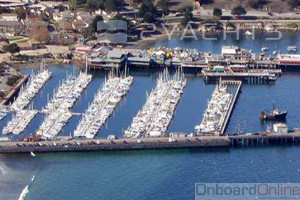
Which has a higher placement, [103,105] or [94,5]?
[94,5]

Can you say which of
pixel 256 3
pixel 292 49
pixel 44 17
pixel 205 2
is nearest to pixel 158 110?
pixel 292 49

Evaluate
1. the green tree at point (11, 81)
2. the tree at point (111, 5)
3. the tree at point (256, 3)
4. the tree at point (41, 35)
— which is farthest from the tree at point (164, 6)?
the green tree at point (11, 81)

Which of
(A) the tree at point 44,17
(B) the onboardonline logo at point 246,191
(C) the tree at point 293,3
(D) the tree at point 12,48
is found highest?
(C) the tree at point 293,3

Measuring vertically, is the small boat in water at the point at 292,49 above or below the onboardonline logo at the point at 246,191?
below

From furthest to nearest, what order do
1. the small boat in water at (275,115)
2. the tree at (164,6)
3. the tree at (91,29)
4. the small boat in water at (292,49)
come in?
the tree at (164,6) → the tree at (91,29) → the small boat in water at (292,49) → the small boat in water at (275,115)

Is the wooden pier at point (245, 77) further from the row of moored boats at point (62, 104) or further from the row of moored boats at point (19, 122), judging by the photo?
the row of moored boats at point (19, 122)

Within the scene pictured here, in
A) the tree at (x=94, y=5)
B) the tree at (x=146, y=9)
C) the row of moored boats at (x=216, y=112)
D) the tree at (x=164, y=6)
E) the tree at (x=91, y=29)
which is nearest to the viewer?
the row of moored boats at (x=216, y=112)

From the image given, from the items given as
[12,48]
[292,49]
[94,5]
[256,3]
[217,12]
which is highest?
[94,5]

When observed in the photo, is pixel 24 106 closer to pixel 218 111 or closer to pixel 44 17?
pixel 218 111
